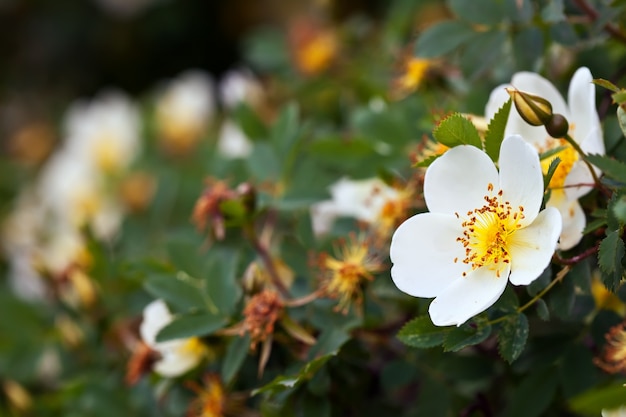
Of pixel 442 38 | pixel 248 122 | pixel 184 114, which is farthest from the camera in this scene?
pixel 184 114

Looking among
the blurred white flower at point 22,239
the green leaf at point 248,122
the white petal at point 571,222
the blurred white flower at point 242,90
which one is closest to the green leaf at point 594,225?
the white petal at point 571,222

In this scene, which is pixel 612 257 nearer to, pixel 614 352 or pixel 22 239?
pixel 614 352

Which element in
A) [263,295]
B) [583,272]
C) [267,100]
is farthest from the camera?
[267,100]

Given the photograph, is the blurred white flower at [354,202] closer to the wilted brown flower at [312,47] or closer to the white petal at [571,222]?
the white petal at [571,222]

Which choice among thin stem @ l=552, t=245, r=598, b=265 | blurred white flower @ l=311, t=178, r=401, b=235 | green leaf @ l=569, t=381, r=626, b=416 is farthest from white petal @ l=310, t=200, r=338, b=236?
Result: green leaf @ l=569, t=381, r=626, b=416

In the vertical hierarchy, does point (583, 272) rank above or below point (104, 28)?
above

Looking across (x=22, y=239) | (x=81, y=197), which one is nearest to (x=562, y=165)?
(x=81, y=197)

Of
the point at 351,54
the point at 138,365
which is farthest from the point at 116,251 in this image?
the point at 351,54

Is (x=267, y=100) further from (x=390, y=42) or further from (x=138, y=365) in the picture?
(x=138, y=365)
